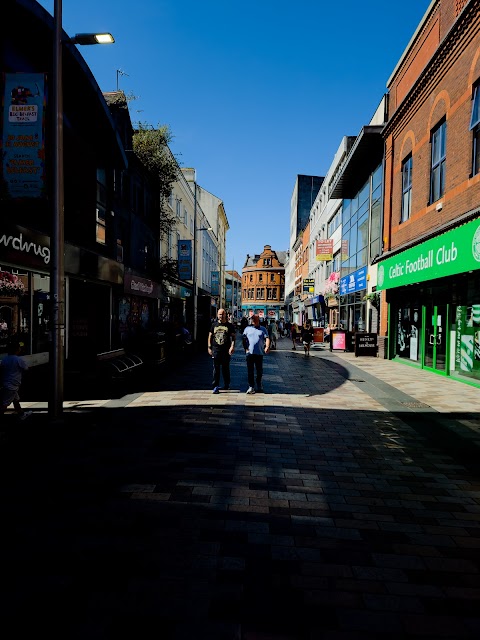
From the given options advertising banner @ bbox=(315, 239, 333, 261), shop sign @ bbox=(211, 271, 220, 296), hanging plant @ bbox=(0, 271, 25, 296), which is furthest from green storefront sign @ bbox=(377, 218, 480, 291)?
shop sign @ bbox=(211, 271, 220, 296)

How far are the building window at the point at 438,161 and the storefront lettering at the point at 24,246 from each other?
1043 cm

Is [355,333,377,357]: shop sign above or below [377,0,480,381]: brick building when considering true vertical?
below

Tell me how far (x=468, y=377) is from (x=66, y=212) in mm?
10966

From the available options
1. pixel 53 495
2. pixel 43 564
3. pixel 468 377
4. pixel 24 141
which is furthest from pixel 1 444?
pixel 468 377

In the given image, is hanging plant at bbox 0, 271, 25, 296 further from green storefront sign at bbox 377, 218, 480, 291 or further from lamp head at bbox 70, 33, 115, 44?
green storefront sign at bbox 377, 218, 480, 291

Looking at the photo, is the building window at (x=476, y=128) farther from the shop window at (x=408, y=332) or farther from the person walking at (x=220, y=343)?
the person walking at (x=220, y=343)

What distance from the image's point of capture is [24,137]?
741 cm

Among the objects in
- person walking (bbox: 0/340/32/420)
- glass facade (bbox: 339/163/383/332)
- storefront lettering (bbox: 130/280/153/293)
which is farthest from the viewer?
glass facade (bbox: 339/163/383/332)

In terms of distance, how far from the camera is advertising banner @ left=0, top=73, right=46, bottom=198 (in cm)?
734

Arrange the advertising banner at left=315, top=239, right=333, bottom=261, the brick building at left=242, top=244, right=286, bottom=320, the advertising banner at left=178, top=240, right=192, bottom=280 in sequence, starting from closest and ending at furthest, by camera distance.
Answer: the advertising banner at left=178, top=240, right=192, bottom=280, the advertising banner at left=315, top=239, right=333, bottom=261, the brick building at left=242, top=244, right=286, bottom=320

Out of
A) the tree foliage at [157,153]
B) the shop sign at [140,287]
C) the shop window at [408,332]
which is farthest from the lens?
the tree foliage at [157,153]

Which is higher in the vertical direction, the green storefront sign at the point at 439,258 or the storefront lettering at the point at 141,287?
the green storefront sign at the point at 439,258

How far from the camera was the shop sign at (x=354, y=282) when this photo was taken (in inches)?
788

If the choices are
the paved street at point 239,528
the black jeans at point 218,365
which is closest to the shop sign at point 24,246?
the paved street at point 239,528
